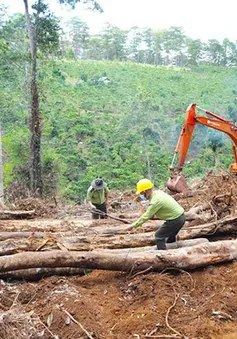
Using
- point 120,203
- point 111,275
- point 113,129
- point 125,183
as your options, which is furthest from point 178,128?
point 111,275

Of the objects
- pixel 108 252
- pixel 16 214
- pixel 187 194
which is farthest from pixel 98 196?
pixel 108 252

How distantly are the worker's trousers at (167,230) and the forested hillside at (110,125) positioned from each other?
465 inches

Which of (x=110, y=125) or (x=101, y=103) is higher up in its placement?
(x=101, y=103)

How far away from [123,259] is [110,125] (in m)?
33.0

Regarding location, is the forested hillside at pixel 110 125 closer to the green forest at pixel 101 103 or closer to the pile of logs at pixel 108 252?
the green forest at pixel 101 103

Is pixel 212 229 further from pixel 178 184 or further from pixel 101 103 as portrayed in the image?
pixel 101 103

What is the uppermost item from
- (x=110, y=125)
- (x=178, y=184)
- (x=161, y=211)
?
(x=161, y=211)

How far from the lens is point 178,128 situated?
37.1 meters

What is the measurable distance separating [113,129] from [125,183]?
10.4 m

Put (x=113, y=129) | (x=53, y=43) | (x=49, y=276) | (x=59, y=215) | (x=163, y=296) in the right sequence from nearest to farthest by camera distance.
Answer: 1. (x=163, y=296)
2. (x=49, y=276)
3. (x=59, y=215)
4. (x=53, y=43)
5. (x=113, y=129)

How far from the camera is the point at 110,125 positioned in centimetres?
3806

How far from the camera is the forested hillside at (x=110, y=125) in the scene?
2275 centimetres

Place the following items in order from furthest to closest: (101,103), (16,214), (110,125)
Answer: (101,103), (110,125), (16,214)

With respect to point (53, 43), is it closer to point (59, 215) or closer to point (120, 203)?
point (120, 203)
